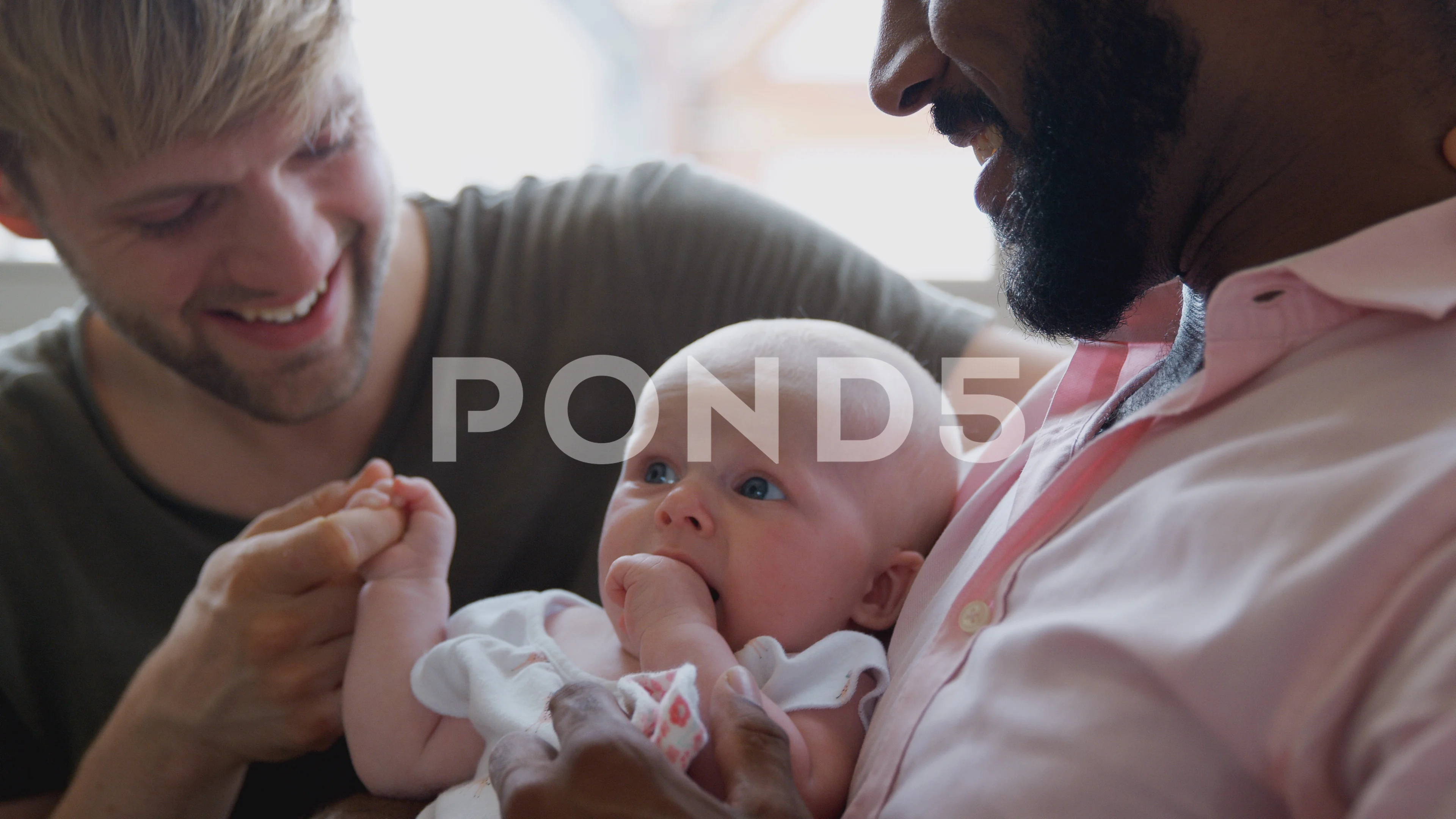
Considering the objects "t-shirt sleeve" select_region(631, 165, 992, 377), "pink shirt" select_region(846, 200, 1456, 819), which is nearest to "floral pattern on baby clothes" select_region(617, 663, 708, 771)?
"pink shirt" select_region(846, 200, 1456, 819)

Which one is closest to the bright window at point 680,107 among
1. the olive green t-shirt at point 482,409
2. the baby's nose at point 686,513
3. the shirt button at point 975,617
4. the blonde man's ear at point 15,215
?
the olive green t-shirt at point 482,409

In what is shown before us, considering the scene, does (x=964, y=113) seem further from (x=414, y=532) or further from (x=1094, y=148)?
(x=414, y=532)

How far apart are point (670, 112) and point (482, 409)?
7.74ft

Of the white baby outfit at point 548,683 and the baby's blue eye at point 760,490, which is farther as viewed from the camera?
the baby's blue eye at point 760,490

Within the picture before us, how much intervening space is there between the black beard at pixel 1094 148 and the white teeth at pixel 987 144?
0.18ft

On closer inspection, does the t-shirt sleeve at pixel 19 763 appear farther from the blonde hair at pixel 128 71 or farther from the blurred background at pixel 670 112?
the blurred background at pixel 670 112

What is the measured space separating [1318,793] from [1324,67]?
1.84 feet

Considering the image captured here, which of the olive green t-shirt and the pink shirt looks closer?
the pink shirt

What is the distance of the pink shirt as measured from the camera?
1.84 ft

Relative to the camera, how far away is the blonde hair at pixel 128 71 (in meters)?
1.15

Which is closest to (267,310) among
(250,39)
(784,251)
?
(250,39)

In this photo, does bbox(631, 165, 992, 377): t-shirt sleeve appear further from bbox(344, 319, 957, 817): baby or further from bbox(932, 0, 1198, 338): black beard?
bbox(932, 0, 1198, 338): black beard

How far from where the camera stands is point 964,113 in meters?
1.01

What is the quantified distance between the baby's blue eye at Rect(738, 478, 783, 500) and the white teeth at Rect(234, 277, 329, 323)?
2.42 feet
